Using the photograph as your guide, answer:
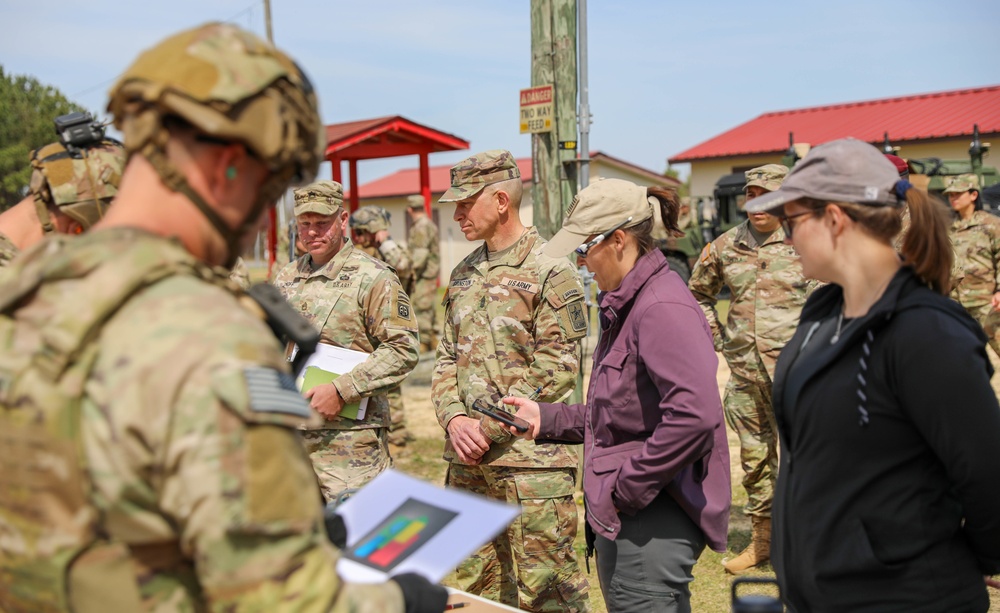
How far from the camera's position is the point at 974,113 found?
27.4 meters

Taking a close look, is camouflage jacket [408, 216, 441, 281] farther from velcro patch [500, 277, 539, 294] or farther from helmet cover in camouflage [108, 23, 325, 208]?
helmet cover in camouflage [108, 23, 325, 208]

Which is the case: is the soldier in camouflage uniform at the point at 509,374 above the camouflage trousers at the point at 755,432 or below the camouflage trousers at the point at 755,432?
above

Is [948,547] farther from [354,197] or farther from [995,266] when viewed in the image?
[354,197]

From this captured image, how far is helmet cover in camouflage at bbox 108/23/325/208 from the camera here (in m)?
1.45

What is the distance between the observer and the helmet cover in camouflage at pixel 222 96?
1.45 meters

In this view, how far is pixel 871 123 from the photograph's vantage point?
29203 mm

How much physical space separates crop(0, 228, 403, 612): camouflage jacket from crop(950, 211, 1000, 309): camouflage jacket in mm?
8881

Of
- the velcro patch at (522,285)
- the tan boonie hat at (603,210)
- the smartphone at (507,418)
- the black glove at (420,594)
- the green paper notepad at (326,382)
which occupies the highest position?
the tan boonie hat at (603,210)

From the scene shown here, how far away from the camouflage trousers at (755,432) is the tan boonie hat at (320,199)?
9.76 feet

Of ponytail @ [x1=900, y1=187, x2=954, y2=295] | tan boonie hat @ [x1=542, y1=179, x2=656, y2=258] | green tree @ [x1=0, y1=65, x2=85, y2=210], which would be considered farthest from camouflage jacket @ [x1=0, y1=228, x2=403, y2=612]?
green tree @ [x1=0, y1=65, x2=85, y2=210]

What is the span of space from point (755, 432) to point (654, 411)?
3227 millimetres

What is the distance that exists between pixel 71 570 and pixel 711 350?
218 centimetres

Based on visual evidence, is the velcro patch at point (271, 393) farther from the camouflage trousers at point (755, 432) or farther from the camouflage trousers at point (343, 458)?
the camouflage trousers at point (755, 432)

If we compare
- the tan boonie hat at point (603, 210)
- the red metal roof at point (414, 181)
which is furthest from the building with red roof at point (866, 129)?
the tan boonie hat at point (603, 210)
